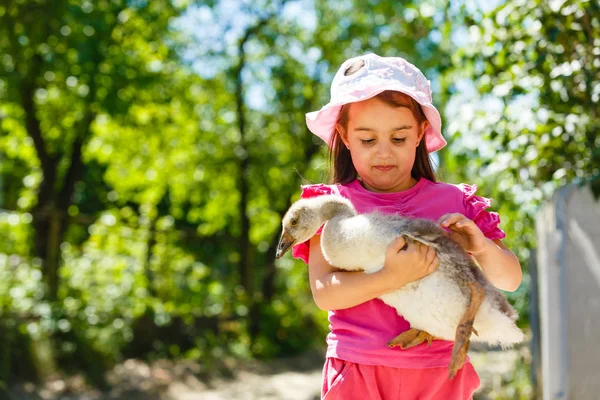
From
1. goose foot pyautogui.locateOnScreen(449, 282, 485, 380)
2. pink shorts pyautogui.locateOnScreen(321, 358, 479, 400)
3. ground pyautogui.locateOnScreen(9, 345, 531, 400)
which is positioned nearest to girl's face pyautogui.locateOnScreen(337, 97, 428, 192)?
goose foot pyautogui.locateOnScreen(449, 282, 485, 380)

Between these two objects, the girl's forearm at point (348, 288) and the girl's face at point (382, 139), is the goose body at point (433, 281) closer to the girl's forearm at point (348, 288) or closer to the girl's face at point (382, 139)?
the girl's forearm at point (348, 288)

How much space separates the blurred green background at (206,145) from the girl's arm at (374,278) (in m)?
2.75

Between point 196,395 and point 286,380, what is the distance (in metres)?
1.79

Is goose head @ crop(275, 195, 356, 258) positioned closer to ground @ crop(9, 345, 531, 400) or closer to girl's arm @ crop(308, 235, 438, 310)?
girl's arm @ crop(308, 235, 438, 310)

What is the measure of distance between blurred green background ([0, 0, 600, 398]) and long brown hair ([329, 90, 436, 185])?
2217mm

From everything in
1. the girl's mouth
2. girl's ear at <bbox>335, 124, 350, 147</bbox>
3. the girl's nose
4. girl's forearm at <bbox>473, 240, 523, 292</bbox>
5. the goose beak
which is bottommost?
girl's forearm at <bbox>473, 240, 523, 292</bbox>

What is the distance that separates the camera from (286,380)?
1130 cm

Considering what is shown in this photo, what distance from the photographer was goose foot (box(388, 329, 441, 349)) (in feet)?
8.30

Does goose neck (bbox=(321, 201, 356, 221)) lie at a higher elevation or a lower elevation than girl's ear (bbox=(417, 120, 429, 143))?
lower

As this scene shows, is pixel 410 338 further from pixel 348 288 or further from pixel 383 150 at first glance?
pixel 383 150

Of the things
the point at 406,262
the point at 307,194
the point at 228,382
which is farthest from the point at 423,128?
the point at 228,382

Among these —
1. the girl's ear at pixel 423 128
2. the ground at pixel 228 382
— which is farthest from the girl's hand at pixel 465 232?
the ground at pixel 228 382

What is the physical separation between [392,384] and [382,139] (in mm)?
849

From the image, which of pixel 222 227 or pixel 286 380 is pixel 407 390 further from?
pixel 222 227
